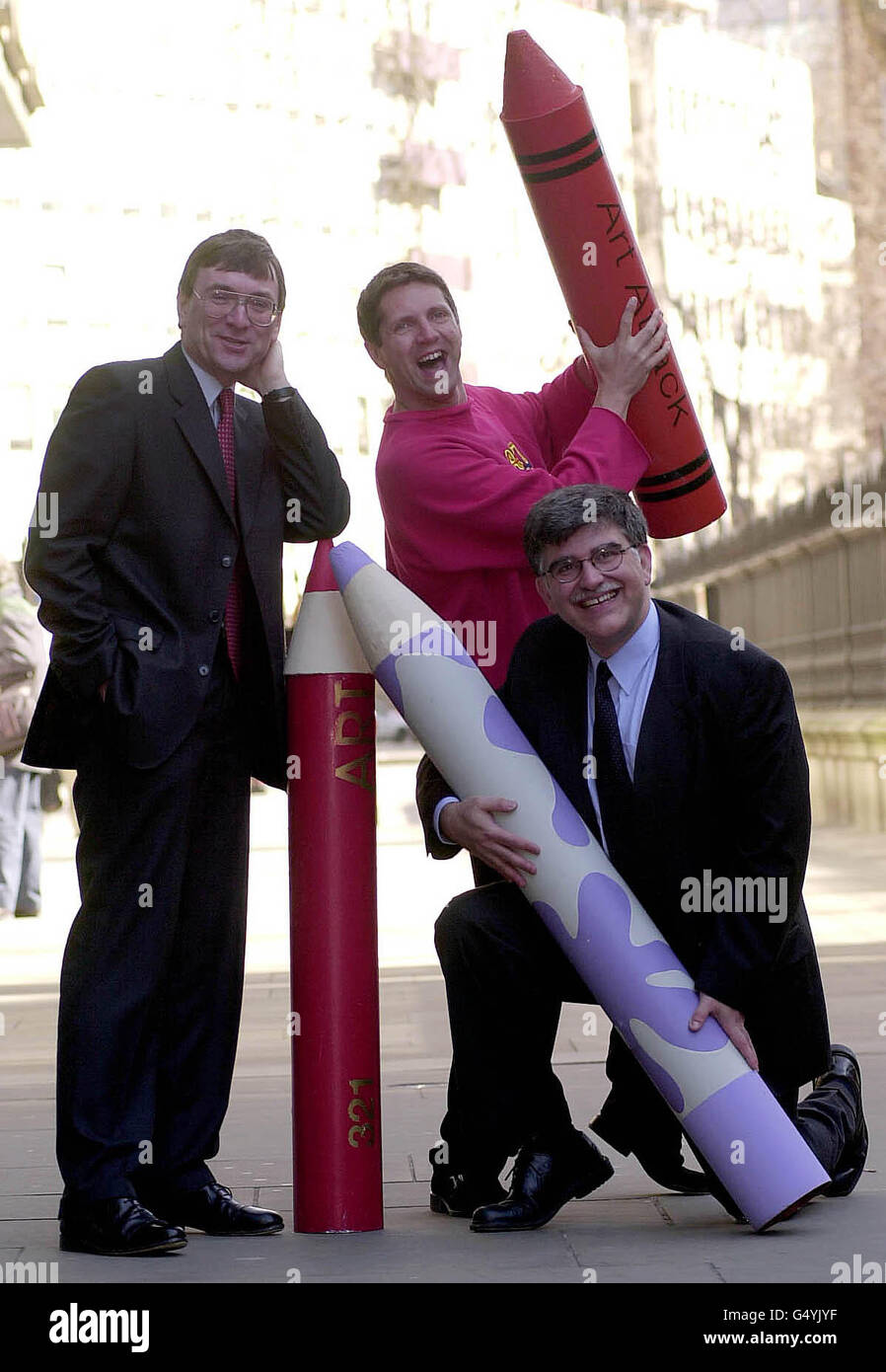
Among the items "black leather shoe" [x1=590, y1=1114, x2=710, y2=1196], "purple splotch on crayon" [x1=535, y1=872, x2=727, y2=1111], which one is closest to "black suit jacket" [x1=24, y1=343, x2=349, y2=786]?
"purple splotch on crayon" [x1=535, y1=872, x2=727, y2=1111]

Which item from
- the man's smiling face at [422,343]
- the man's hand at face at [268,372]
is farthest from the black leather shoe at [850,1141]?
the man's hand at face at [268,372]

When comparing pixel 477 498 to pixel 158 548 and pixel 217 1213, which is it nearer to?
pixel 158 548

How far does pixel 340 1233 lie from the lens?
179 inches

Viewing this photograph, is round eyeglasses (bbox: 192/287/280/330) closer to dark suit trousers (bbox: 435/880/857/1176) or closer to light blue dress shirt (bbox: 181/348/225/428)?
light blue dress shirt (bbox: 181/348/225/428)

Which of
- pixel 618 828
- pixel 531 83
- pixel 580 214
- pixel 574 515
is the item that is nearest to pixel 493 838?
pixel 618 828

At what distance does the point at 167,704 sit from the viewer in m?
4.43

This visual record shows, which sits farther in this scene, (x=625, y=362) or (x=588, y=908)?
(x=625, y=362)

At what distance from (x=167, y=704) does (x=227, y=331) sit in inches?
Answer: 31.7

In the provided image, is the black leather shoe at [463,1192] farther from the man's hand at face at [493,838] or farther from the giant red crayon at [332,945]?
the man's hand at face at [493,838]

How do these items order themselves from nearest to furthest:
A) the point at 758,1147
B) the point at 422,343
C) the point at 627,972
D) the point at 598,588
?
1. the point at 758,1147
2. the point at 627,972
3. the point at 598,588
4. the point at 422,343

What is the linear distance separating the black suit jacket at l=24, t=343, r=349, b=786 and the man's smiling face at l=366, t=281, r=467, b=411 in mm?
340

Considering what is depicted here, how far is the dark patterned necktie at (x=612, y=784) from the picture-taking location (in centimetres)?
455

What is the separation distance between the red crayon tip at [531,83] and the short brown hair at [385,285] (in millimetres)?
382
